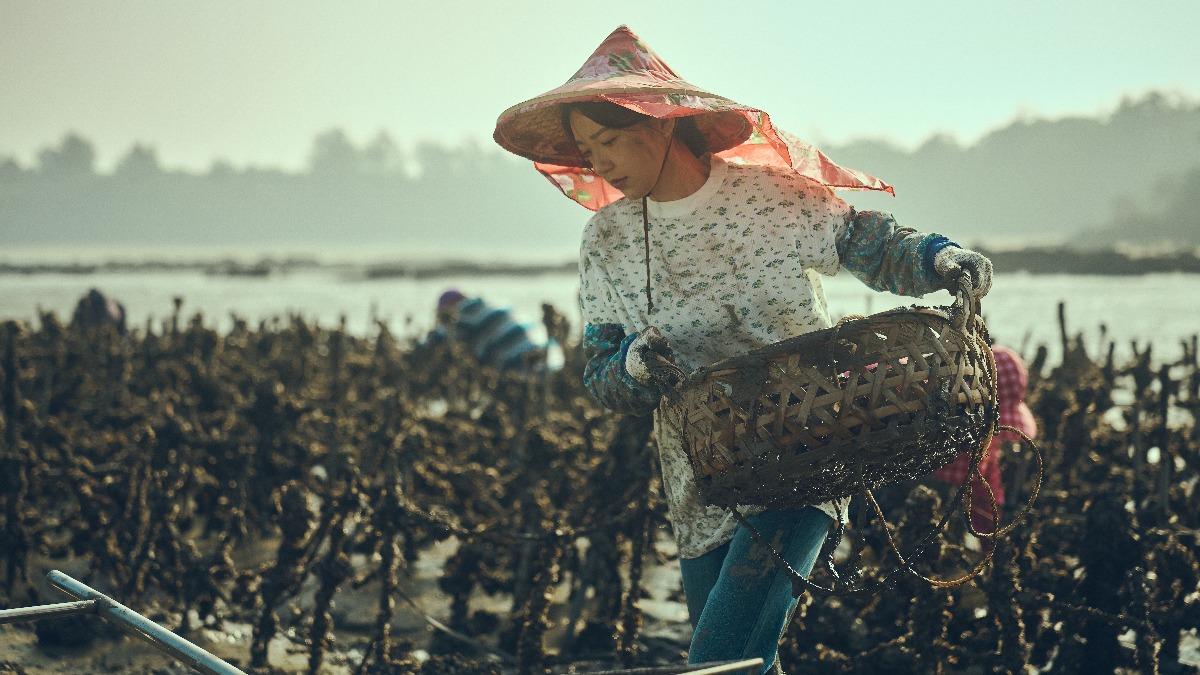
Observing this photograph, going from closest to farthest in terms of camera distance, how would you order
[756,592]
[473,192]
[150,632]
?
[150,632] → [756,592] → [473,192]

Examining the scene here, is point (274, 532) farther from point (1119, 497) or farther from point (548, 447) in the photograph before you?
point (1119, 497)

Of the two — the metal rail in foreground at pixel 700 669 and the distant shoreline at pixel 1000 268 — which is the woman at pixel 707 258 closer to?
the metal rail in foreground at pixel 700 669

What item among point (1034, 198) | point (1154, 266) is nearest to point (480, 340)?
point (1154, 266)

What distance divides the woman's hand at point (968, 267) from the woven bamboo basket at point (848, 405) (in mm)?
40

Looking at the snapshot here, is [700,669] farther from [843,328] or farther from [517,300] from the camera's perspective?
[517,300]

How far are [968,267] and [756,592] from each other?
0.74m

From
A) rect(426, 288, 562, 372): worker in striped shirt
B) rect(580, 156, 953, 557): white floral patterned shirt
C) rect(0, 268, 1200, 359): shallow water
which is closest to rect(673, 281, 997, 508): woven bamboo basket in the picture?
rect(580, 156, 953, 557): white floral patterned shirt

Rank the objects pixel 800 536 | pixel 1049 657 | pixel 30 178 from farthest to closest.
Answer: pixel 30 178 < pixel 1049 657 < pixel 800 536

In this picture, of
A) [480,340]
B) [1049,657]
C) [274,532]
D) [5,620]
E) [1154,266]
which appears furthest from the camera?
[1154,266]

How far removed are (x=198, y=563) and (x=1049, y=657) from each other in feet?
→ 9.36

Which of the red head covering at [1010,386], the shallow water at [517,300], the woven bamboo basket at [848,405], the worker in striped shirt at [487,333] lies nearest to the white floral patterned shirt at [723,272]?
the woven bamboo basket at [848,405]

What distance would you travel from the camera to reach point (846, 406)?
6.69 ft

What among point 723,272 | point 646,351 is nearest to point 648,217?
point 723,272

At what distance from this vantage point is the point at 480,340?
356 inches
